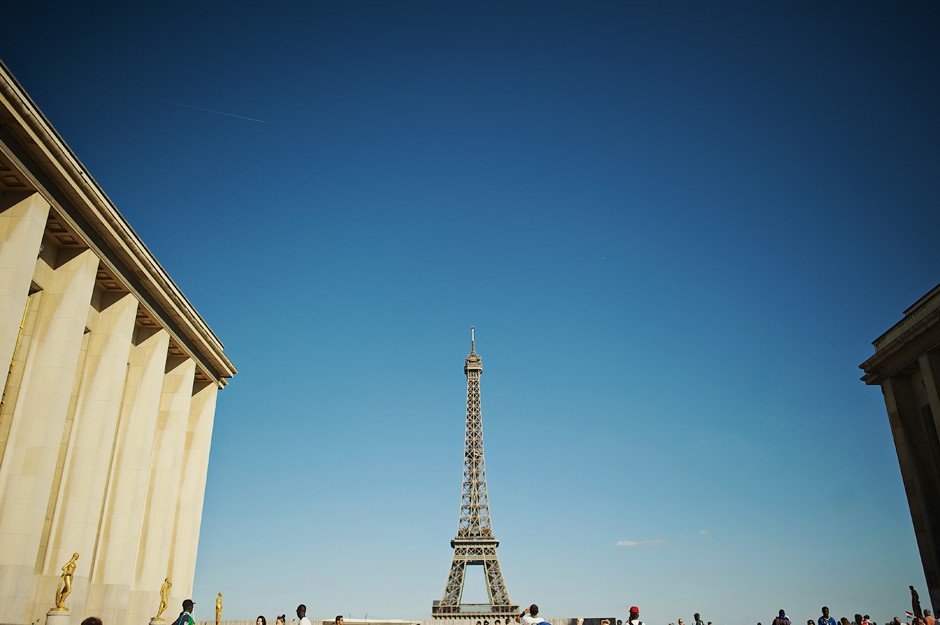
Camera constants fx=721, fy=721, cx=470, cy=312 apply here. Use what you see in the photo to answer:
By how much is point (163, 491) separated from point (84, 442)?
8783mm

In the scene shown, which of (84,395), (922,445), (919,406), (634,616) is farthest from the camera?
(919,406)

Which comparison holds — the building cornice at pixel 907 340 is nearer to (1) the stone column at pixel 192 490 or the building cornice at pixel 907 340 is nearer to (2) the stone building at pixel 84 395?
(2) the stone building at pixel 84 395

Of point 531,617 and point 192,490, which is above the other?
point 192,490

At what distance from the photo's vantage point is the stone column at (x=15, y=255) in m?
23.0

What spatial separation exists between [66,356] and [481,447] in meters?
83.5

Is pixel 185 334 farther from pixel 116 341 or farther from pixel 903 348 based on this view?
pixel 903 348

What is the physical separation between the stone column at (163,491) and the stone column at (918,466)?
35381 mm

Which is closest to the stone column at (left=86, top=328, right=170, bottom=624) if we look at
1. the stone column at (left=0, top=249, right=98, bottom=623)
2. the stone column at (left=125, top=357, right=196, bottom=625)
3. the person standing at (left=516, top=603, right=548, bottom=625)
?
the stone column at (left=125, top=357, right=196, bottom=625)

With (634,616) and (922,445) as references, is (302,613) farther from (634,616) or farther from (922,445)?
(922,445)

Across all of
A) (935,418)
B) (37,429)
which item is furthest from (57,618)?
(935,418)

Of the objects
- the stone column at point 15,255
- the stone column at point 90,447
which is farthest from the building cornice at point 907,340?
the stone column at point 90,447

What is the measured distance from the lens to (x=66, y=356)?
26828 millimetres

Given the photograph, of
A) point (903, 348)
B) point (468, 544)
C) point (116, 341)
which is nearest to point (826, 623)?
point (903, 348)

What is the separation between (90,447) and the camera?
29500mm
